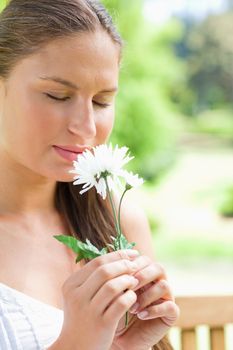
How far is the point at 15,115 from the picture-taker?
1298 mm

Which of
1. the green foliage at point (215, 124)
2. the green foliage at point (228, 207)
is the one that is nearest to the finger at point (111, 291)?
the green foliage at point (228, 207)

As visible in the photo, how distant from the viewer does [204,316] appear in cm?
192

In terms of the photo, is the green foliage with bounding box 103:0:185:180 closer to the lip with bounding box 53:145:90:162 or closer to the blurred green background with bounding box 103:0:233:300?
the blurred green background with bounding box 103:0:233:300

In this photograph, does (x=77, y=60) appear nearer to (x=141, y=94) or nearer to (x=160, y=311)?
(x=160, y=311)

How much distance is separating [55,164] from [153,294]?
295 millimetres

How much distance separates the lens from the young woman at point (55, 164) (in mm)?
1104

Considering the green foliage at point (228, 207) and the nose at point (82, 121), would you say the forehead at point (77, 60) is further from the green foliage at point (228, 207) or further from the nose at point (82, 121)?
the green foliage at point (228, 207)

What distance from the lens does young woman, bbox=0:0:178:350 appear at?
3.62 ft

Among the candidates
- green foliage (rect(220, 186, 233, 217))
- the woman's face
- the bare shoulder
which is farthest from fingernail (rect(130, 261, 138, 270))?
green foliage (rect(220, 186, 233, 217))

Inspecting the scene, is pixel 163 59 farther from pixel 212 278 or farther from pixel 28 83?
pixel 28 83

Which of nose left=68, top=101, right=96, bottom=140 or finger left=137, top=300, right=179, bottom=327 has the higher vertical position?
nose left=68, top=101, right=96, bottom=140

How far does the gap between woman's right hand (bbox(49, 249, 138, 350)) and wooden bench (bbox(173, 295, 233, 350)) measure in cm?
80

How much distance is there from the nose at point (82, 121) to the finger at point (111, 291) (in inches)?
11.9

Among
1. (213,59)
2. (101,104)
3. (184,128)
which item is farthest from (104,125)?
(213,59)
